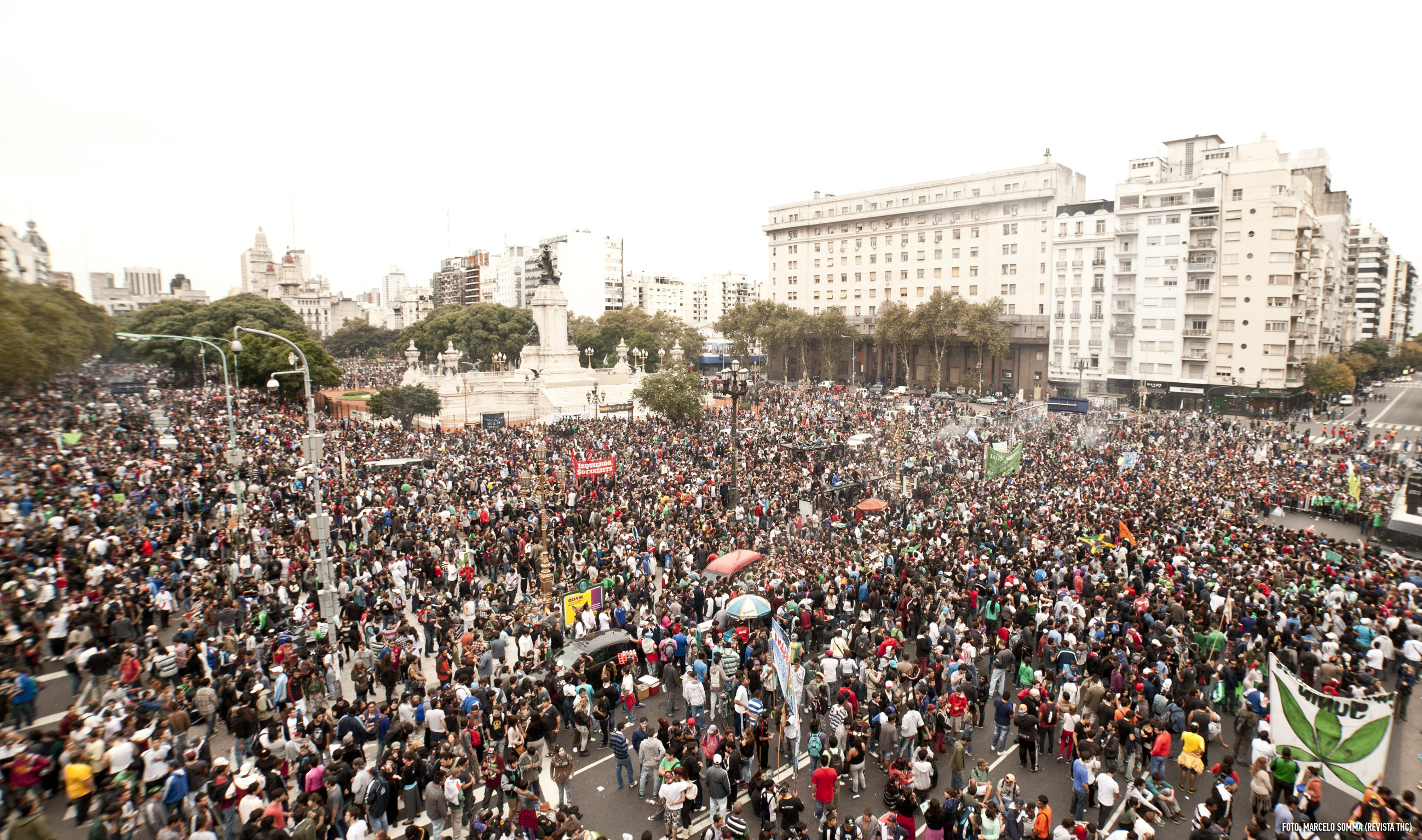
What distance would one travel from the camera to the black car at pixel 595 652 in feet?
41.8

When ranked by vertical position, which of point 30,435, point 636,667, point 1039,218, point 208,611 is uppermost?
point 1039,218

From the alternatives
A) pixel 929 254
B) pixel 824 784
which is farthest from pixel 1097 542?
pixel 929 254

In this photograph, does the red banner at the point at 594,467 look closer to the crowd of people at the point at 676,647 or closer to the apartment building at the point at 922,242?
the crowd of people at the point at 676,647

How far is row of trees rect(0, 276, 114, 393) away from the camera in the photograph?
25578mm

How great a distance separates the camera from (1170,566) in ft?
58.2

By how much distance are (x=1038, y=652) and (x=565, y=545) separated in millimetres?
11930

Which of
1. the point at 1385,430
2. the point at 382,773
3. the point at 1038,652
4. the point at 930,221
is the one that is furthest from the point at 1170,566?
the point at 930,221

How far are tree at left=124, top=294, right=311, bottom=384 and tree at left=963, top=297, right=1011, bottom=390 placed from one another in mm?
55645

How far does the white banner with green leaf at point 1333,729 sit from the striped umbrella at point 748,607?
8.02 m

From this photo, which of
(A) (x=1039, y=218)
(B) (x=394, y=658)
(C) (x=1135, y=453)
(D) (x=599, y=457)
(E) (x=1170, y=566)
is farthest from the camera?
(A) (x=1039, y=218)

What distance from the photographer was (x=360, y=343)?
12038cm

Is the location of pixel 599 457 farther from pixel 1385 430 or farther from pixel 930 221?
pixel 930 221

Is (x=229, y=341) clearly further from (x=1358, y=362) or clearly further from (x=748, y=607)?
(x=1358, y=362)

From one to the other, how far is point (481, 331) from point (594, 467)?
60.2 metres
